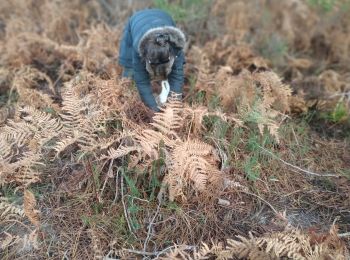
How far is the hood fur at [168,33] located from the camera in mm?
3379

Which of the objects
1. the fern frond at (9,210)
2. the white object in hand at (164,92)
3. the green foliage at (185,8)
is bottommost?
the fern frond at (9,210)

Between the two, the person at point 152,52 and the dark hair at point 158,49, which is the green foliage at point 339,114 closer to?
the person at point 152,52

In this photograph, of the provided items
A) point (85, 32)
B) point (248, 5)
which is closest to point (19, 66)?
point (85, 32)

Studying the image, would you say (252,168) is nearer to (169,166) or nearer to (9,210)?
(169,166)

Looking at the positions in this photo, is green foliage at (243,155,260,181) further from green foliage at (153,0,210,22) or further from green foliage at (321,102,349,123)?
green foliage at (153,0,210,22)

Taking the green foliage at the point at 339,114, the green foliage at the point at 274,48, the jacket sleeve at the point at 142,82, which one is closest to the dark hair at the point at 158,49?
the jacket sleeve at the point at 142,82

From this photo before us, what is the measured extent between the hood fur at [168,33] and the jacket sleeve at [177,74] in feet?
0.57

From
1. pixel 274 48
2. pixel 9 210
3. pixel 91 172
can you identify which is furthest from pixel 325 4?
pixel 9 210

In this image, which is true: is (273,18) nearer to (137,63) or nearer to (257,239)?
(137,63)

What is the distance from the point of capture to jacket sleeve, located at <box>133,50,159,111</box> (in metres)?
3.69


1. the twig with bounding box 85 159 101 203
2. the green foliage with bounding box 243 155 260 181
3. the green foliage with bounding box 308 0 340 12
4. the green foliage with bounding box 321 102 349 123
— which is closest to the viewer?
the twig with bounding box 85 159 101 203

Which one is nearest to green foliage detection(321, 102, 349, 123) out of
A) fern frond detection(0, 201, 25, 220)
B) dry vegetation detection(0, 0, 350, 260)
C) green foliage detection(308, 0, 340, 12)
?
dry vegetation detection(0, 0, 350, 260)

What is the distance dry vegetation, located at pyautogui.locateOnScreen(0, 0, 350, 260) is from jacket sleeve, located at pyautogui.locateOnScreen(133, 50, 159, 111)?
0.11m

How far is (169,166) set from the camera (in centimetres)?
297
